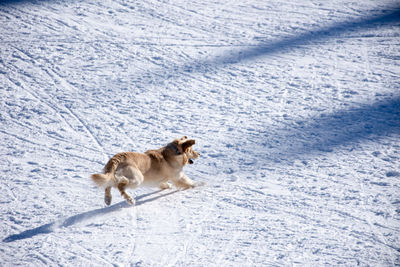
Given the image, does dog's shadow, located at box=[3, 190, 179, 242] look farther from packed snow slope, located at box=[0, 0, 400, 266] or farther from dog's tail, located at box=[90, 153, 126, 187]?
dog's tail, located at box=[90, 153, 126, 187]

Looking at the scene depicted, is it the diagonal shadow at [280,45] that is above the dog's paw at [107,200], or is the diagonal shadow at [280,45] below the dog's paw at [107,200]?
above

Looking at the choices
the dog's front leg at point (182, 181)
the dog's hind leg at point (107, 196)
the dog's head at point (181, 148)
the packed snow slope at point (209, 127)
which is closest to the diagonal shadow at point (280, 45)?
the packed snow slope at point (209, 127)

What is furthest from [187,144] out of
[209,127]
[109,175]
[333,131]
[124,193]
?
[333,131]

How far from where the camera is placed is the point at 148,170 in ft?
20.9

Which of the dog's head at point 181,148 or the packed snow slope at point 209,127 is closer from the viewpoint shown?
the packed snow slope at point 209,127

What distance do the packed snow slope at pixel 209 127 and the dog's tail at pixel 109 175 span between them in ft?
1.50

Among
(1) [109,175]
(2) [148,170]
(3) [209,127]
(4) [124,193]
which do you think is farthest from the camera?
(3) [209,127]

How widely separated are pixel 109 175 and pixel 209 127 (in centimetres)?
281

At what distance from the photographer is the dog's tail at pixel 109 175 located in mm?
5715

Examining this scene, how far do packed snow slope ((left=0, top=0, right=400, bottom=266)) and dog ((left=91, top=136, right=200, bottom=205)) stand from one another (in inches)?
8.6

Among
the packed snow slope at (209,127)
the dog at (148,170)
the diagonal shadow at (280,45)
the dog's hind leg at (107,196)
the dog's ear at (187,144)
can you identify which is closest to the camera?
the packed snow slope at (209,127)

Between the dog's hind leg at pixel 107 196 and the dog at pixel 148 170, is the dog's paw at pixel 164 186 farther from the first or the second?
the dog's hind leg at pixel 107 196

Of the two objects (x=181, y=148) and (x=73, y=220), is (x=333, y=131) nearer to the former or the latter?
(x=181, y=148)

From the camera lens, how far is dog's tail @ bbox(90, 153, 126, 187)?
5.71m
